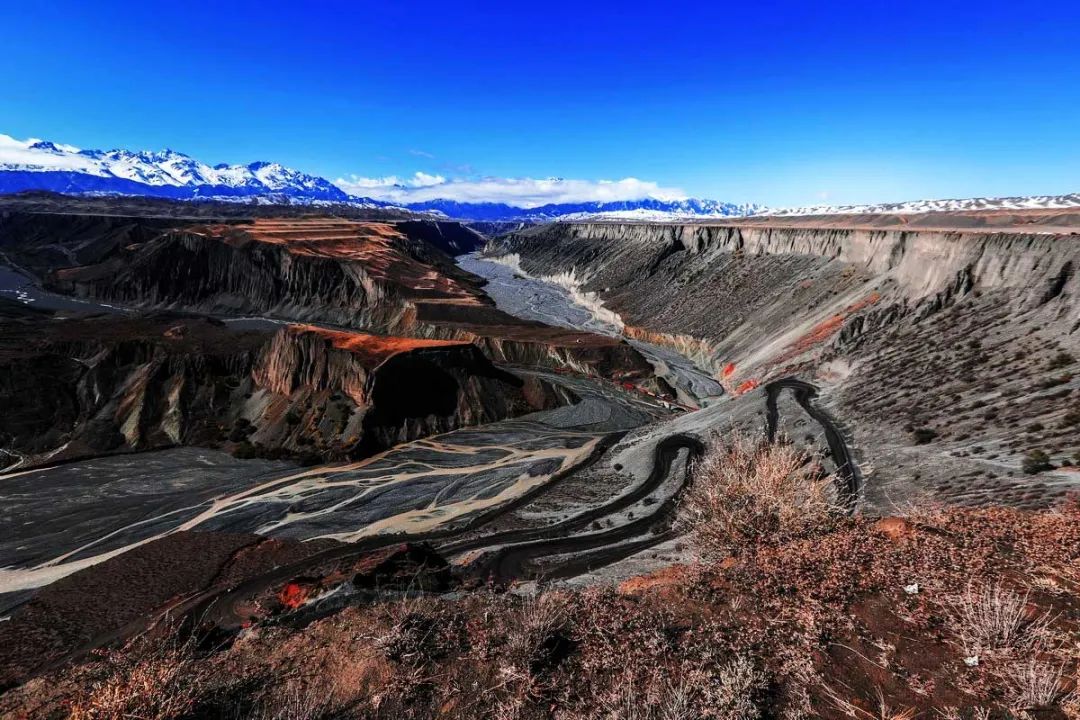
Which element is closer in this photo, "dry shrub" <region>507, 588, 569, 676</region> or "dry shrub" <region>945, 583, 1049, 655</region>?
"dry shrub" <region>945, 583, 1049, 655</region>

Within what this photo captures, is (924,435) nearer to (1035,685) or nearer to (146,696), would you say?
(1035,685)

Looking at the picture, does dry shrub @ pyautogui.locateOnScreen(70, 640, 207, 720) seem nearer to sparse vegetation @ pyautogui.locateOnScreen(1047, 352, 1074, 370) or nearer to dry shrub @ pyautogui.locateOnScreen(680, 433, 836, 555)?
dry shrub @ pyautogui.locateOnScreen(680, 433, 836, 555)

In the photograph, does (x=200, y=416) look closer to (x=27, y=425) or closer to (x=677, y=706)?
(x=27, y=425)

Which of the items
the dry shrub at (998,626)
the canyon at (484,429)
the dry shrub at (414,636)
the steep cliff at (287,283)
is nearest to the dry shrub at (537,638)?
the dry shrub at (414,636)

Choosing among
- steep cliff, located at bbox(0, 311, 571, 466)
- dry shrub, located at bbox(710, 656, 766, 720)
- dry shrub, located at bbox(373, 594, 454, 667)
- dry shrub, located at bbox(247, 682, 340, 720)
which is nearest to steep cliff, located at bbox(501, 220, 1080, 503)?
dry shrub, located at bbox(710, 656, 766, 720)

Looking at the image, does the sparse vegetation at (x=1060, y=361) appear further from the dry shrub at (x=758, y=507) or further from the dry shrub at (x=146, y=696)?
the dry shrub at (x=146, y=696)
